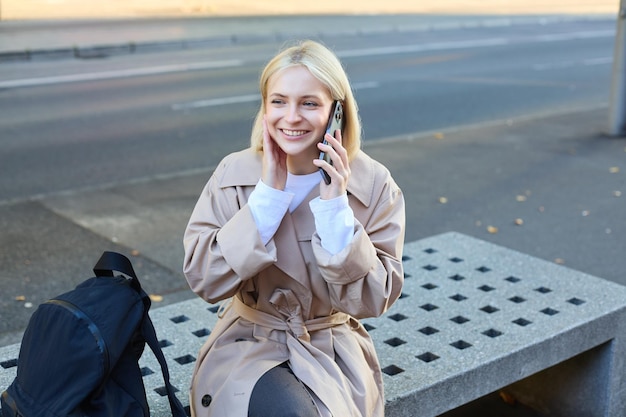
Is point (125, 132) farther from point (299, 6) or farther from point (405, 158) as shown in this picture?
point (299, 6)

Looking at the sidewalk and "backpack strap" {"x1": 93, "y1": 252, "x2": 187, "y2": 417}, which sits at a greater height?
"backpack strap" {"x1": 93, "y1": 252, "x2": 187, "y2": 417}

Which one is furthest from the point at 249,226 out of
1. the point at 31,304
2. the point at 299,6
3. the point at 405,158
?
the point at 299,6

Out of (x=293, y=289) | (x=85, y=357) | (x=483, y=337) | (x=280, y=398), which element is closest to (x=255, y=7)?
(x=483, y=337)

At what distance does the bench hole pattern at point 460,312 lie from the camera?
3816 millimetres

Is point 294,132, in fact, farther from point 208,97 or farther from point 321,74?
point 208,97

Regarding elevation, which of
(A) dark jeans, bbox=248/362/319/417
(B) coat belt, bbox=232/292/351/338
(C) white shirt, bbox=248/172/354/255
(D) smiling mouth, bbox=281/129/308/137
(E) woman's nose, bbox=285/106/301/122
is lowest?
(A) dark jeans, bbox=248/362/319/417

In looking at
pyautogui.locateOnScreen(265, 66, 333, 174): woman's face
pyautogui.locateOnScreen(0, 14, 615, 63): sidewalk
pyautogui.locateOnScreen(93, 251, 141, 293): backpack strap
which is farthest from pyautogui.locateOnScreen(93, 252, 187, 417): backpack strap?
pyautogui.locateOnScreen(0, 14, 615, 63): sidewalk

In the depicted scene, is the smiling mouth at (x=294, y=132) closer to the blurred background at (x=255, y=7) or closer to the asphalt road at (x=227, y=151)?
the asphalt road at (x=227, y=151)

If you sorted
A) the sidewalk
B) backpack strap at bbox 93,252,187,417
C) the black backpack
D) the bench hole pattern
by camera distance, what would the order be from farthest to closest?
1. the sidewalk
2. the bench hole pattern
3. backpack strap at bbox 93,252,187,417
4. the black backpack

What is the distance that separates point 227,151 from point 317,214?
6.95 meters

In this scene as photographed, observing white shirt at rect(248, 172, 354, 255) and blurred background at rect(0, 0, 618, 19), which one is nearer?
white shirt at rect(248, 172, 354, 255)

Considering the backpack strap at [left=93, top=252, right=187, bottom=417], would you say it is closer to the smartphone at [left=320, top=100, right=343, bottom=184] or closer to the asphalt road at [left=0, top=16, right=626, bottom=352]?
the smartphone at [left=320, top=100, right=343, bottom=184]

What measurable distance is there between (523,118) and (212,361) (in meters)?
9.48

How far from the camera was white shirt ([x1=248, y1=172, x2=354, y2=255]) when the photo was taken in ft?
9.84
